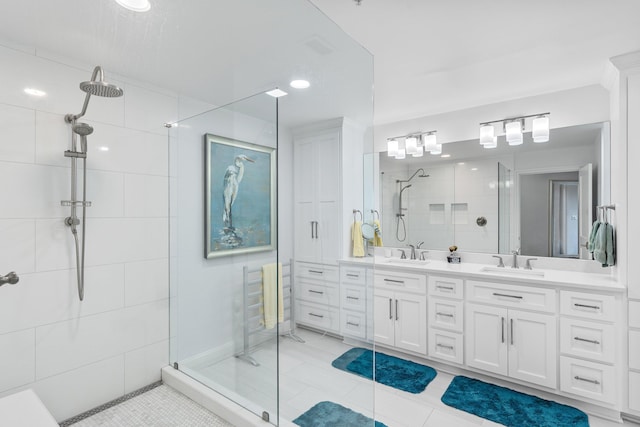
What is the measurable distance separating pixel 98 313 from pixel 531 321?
268cm

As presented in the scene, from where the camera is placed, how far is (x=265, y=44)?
5.13ft

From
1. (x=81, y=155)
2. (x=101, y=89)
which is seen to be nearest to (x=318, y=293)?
(x=81, y=155)

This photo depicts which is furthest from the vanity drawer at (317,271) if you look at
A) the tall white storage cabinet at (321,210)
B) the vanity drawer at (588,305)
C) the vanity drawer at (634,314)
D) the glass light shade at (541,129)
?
the glass light shade at (541,129)

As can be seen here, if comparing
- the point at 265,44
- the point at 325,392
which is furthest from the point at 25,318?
the point at 265,44

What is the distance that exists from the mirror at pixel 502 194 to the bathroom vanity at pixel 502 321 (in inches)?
12.5

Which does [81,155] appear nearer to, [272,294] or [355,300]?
[272,294]

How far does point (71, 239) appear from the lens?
1271 millimetres

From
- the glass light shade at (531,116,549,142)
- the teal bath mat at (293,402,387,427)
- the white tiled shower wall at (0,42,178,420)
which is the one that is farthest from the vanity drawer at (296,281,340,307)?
the glass light shade at (531,116,549,142)

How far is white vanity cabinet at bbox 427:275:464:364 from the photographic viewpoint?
2674mm

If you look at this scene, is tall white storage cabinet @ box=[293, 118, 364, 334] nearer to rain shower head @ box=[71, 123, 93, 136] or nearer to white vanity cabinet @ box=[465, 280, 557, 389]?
rain shower head @ box=[71, 123, 93, 136]

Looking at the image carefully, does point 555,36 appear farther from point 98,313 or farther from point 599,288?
point 98,313

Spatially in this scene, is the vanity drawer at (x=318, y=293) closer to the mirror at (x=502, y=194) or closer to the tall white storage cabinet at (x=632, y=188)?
the mirror at (x=502, y=194)

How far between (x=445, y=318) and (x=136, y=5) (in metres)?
2.82

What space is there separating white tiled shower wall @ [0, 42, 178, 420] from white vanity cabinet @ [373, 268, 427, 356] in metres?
1.98
